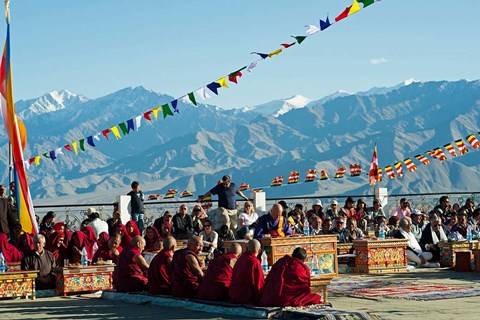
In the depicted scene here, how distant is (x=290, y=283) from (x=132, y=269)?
3444mm

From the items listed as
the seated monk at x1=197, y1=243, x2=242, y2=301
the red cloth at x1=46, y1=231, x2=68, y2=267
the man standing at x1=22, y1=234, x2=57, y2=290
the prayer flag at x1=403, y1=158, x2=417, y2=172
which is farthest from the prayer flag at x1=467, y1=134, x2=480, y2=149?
the seated monk at x1=197, y1=243, x2=242, y2=301

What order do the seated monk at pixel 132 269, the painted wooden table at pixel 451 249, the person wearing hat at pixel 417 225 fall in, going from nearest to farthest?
the seated monk at pixel 132 269 → the painted wooden table at pixel 451 249 → the person wearing hat at pixel 417 225

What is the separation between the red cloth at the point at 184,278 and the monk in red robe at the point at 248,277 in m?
1.09

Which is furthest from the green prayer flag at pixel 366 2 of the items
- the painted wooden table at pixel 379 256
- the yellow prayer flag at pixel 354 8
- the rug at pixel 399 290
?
the rug at pixel 399 290

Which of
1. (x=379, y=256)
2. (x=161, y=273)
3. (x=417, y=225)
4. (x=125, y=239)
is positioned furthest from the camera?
(x=417, y=225)

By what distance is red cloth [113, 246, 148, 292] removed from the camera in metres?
14.6

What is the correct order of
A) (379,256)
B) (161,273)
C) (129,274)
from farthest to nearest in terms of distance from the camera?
(379,256)
(129,274)
(161,273)

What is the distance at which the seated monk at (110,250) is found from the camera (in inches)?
651

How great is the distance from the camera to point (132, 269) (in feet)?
48.3

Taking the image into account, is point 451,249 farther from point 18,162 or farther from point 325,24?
point 18,162

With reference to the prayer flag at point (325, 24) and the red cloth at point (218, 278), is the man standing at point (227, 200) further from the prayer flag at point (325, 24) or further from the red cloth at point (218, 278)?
the red cloth at point (218, 278)

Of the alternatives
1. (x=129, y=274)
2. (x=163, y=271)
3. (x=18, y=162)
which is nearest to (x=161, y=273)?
(x=163, y=271)

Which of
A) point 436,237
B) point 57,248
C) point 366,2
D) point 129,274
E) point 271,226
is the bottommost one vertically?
point 129,274

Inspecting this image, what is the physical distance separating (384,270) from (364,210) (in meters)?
4.67
